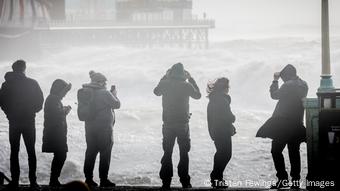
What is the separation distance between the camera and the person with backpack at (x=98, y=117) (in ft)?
20.6

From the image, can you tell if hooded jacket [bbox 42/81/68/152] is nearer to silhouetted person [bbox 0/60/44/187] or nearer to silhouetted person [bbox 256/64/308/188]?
silhouetted person [bbox 0/60/44/187]

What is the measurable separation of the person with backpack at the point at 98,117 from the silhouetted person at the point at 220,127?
1.12 metres

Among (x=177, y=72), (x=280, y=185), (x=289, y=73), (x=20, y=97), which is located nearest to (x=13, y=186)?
(x=20, y=97)

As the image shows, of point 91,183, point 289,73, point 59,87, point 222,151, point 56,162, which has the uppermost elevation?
point 289,73

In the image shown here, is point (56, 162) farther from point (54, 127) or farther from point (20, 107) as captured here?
point (20, 107)

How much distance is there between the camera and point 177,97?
20.1 feet

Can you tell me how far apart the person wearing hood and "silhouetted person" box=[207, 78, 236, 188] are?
112 cm

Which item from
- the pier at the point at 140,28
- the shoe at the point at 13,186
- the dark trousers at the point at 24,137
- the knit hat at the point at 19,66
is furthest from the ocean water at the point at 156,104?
the knit hat at the point at 19,66

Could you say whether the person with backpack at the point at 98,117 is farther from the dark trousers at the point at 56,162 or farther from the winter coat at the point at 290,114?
the winter coat at the point at 290,114

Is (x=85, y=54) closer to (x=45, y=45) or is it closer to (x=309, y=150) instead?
→ (x=45, y=45)

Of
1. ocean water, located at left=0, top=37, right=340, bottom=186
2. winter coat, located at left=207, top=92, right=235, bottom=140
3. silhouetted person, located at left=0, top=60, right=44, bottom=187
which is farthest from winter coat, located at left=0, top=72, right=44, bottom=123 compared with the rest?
ocean water, located at left=0, top=37, right=340, bottom=186

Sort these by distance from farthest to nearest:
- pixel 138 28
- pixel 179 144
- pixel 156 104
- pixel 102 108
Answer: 1. pixel 138 28
2. pixel 156 104
3. pixel 102 108
4. pixel 179 144

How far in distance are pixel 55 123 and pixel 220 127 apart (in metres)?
1.95

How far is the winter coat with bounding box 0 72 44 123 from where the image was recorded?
6.15 m
